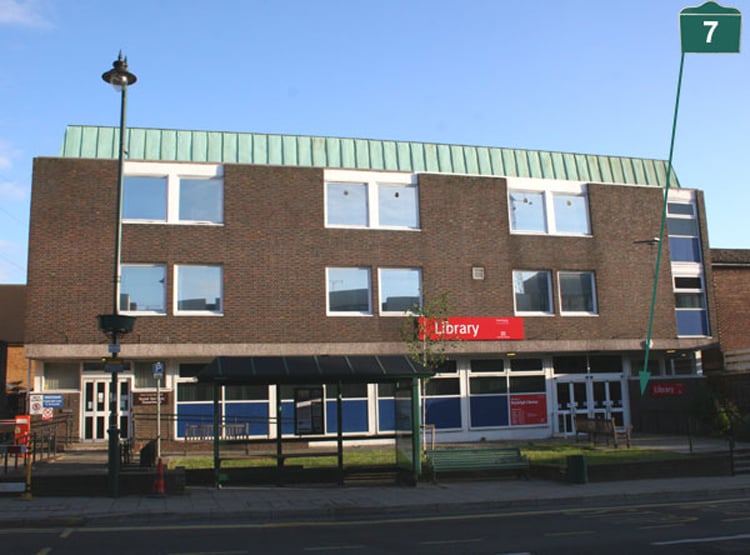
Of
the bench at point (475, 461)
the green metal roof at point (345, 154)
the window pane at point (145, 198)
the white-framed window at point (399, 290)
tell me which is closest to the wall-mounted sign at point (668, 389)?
the green metal roof at point (345, 154)

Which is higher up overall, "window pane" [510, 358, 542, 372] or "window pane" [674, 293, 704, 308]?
"window pane" [674, 293, 704, 308]

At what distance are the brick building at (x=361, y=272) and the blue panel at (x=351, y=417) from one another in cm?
8

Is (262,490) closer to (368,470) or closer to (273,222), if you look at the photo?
(368,470)

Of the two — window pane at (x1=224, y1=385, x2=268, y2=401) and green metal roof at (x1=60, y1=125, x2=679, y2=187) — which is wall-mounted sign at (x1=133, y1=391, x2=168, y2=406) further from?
green metal roof at (x1=60, y1=125, x2=679, y2=187)

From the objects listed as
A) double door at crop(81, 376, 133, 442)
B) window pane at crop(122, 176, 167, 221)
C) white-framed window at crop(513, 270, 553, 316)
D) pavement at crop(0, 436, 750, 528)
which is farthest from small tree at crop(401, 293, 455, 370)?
double door at crop(81, 376, 133, 442)

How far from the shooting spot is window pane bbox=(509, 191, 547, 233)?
29.6m

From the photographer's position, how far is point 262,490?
1727 centimetres

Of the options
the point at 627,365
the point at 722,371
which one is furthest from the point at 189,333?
the point at 722,371

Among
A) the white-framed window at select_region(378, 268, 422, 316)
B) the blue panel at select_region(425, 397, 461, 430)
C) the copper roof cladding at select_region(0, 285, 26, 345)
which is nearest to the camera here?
the white-framed window at select_region(378, 268, 422, 316)

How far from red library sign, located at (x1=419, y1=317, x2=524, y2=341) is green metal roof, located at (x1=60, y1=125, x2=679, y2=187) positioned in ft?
20.1

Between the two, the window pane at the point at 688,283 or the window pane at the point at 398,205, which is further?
the window pane at the point at 688,283

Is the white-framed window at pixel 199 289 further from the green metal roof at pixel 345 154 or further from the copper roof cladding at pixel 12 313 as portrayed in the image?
the copper roof cladding at pixel 12 313

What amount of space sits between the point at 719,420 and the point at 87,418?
2095 cm

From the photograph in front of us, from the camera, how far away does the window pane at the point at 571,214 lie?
3017 cm
